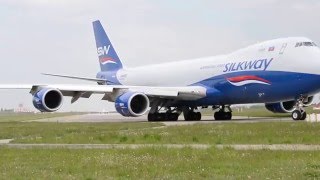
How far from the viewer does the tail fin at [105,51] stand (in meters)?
50.1

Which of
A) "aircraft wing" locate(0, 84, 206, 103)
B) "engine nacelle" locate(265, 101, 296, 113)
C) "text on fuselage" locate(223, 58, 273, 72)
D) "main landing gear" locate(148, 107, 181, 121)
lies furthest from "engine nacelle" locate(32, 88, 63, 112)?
"engine nacelle" locate(265, 101, 296, 113)

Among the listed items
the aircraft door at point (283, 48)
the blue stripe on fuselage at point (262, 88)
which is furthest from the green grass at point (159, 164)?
the aircraft door at point (283, 48)

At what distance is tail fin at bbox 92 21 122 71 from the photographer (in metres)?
50.1

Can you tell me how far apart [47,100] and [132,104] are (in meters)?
5.21

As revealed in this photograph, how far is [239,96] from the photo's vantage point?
117 feet

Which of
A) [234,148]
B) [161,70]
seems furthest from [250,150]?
[161,70]

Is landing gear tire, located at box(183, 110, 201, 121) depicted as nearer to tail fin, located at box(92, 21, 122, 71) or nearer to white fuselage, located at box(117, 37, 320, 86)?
white fuselage, located at box(117, 37, 320, 86)

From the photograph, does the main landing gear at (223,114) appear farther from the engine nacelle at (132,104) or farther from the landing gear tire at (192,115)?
the engine nacelle at (132,104)

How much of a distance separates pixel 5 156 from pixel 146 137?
676 centimetres

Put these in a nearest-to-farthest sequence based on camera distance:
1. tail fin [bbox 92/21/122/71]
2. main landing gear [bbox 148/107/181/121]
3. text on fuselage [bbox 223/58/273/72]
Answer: text on fuselage [bbox 223/58/273/72], main landing gear [bbox 148/107/181/121], tail fin [bbox 92/21/122/71]

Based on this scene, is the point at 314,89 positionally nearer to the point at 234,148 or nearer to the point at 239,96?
the point at 239,96

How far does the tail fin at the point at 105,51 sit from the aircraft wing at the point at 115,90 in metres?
11.1

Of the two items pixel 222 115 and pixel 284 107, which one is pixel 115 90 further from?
pixel 284 107

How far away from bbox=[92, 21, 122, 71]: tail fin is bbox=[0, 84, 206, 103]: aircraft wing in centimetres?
1110
